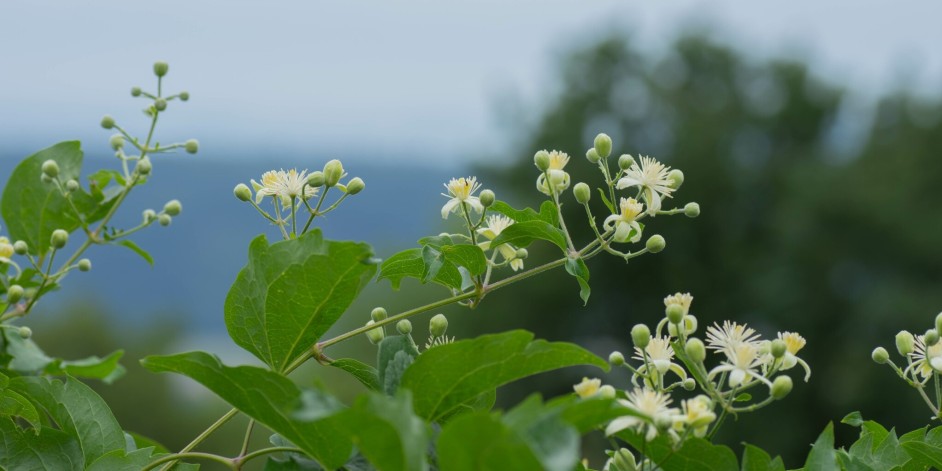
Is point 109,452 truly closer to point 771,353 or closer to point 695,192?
point 771,353

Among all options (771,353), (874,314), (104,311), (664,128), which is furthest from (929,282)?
(771,353)

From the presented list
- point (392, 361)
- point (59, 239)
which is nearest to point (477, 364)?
point (392, 361)

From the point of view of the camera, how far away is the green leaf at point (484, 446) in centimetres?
96

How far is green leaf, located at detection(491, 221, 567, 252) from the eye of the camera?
1667mm

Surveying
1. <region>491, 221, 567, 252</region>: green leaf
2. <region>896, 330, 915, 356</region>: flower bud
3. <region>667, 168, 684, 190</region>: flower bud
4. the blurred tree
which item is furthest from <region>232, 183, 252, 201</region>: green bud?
the blurred tree

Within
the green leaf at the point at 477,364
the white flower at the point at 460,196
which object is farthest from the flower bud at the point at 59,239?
the green leaf at the point at 477,364

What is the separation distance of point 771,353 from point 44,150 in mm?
1365

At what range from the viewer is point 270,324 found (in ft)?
4.90

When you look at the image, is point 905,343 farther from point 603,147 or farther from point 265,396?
point 265,396

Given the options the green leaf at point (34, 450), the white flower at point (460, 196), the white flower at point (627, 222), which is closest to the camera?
the green leaf at point (34, 450)

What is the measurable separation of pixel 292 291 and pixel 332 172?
429mm

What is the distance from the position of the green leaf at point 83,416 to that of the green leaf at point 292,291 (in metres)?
0.28

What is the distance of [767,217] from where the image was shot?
1957 inches

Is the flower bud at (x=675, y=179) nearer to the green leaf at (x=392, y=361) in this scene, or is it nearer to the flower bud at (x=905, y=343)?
the flower bud at (x=905, y=343)
